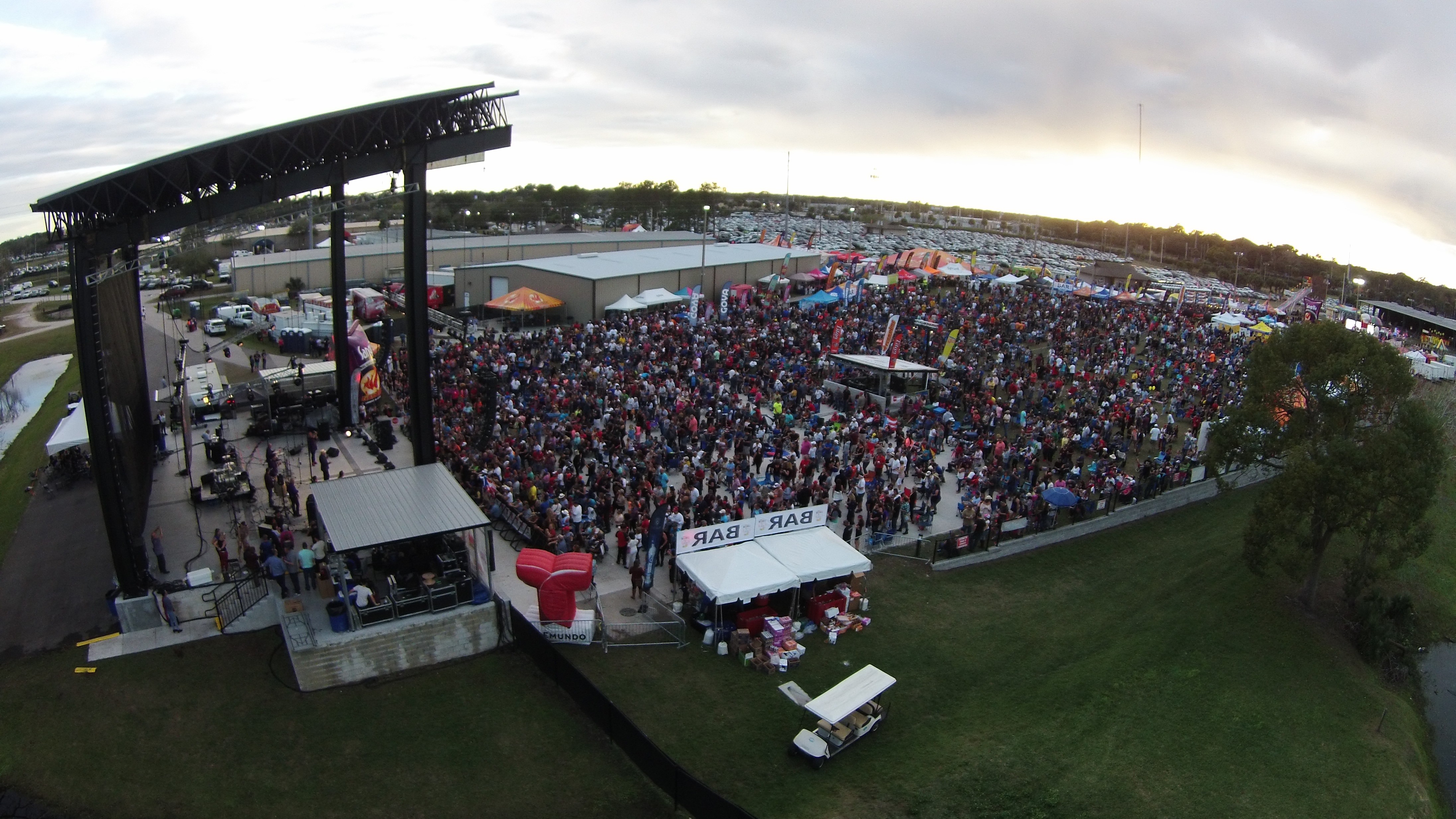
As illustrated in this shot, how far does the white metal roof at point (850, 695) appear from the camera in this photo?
11.8m

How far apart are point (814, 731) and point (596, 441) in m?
11.7

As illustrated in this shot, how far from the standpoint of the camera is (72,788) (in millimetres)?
10820

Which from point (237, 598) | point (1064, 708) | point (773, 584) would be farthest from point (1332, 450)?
point (237, 598)

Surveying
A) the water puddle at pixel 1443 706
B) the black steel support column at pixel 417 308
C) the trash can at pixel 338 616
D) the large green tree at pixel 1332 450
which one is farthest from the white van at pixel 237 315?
the water puddle at pixel 1443 706

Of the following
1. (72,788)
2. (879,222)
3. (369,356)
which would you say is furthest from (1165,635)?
(879,222)

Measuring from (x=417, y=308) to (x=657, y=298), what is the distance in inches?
1011

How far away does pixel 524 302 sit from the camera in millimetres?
40125

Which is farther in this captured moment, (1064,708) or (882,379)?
(882,379)

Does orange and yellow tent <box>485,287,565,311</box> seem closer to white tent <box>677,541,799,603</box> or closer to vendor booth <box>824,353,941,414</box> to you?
vendor booth <box>824,353,941,414</box>

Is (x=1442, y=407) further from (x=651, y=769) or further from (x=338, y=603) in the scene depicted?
(x=338, y=603)

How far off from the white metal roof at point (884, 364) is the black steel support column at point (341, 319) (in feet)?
54.1

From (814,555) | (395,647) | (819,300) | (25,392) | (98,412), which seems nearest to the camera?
(98,412)

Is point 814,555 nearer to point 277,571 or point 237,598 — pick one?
point 277,571

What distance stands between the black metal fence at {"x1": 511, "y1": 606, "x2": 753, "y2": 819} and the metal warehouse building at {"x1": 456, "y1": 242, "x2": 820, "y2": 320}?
95.6 feet
